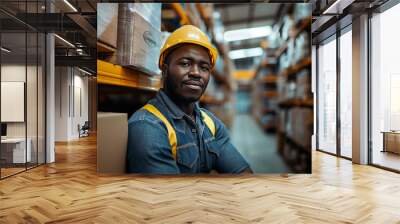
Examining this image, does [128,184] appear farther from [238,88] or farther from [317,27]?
[317,27]

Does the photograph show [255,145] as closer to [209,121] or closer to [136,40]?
[209,121]

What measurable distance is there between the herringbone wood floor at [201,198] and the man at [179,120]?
12.6 inches

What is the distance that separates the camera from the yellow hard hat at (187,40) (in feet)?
15.9

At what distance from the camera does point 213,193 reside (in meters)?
4.25

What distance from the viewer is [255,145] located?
4957mm

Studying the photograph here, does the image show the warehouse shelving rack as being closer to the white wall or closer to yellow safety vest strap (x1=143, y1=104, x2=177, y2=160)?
yellow safety vest strap (x1=143, y1=104, x2=177, y2=160)

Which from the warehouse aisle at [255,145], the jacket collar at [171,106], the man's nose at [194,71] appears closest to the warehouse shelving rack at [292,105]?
the warehouse aisle at [255,145]

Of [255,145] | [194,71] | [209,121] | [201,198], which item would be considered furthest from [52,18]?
[201,198]

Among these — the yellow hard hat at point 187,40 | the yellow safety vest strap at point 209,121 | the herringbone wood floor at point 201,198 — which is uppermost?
the yellow hard hat at point 187,40

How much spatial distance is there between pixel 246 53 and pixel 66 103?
9.58m

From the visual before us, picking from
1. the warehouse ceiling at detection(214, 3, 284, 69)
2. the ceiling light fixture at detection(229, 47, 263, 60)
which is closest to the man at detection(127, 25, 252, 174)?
the ceiling light fixture at detection(229, 47, 263, 60)

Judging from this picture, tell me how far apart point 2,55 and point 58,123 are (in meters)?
7.86

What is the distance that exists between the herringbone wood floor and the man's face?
1221mm

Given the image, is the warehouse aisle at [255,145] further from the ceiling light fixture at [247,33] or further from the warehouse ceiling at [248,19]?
the ceiling light fixture at [247,33]
